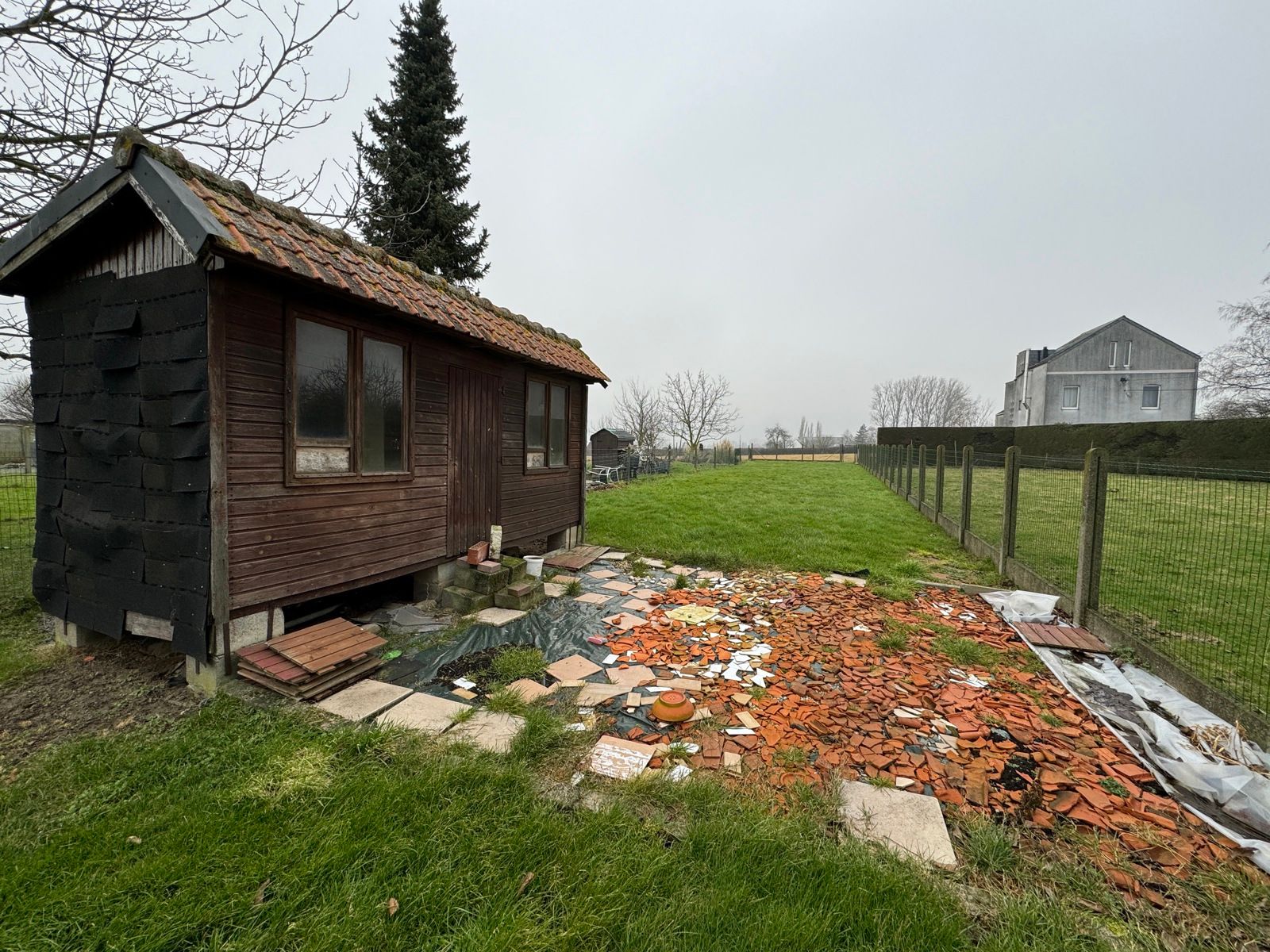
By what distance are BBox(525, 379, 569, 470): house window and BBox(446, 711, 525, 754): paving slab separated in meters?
3.93

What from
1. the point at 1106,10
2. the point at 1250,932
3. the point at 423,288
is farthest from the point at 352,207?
the point at 1106,10

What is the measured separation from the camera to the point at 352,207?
5180mm

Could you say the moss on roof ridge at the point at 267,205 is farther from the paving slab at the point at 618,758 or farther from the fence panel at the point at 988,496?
the fence panel at the point at 988,496

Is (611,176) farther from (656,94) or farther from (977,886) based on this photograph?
(977,886)

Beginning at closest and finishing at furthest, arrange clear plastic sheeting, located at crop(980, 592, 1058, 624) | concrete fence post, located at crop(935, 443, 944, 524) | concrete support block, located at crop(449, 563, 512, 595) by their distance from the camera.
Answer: clear plastic sheeting, located at crop(980, 592, 1058, 624), concrete support block, located at crop(449, 563, 512, 595), concrete fence post, located at crop(935, 443, 944, 524)

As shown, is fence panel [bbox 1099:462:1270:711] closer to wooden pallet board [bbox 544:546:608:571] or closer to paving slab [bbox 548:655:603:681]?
paving slab [bbox 548:655:603:681]

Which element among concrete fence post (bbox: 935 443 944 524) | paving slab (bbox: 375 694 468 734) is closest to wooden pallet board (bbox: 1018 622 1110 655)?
paving slab (bbox: 375 694 468 734)

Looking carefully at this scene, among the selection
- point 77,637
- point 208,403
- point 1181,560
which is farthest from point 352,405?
point 1181,560

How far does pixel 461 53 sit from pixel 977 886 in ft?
62.8

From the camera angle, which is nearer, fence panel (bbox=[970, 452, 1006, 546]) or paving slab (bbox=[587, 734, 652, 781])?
paving slab (bbox=[587, 734, 652, 781])

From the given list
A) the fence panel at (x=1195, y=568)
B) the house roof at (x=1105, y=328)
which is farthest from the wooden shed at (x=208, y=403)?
the house roof at (x=1105, y=328)

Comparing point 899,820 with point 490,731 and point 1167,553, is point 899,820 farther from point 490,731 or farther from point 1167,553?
point 1167,553

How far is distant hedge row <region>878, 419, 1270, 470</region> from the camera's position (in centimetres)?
1423

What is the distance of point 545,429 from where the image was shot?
6.98 metres
